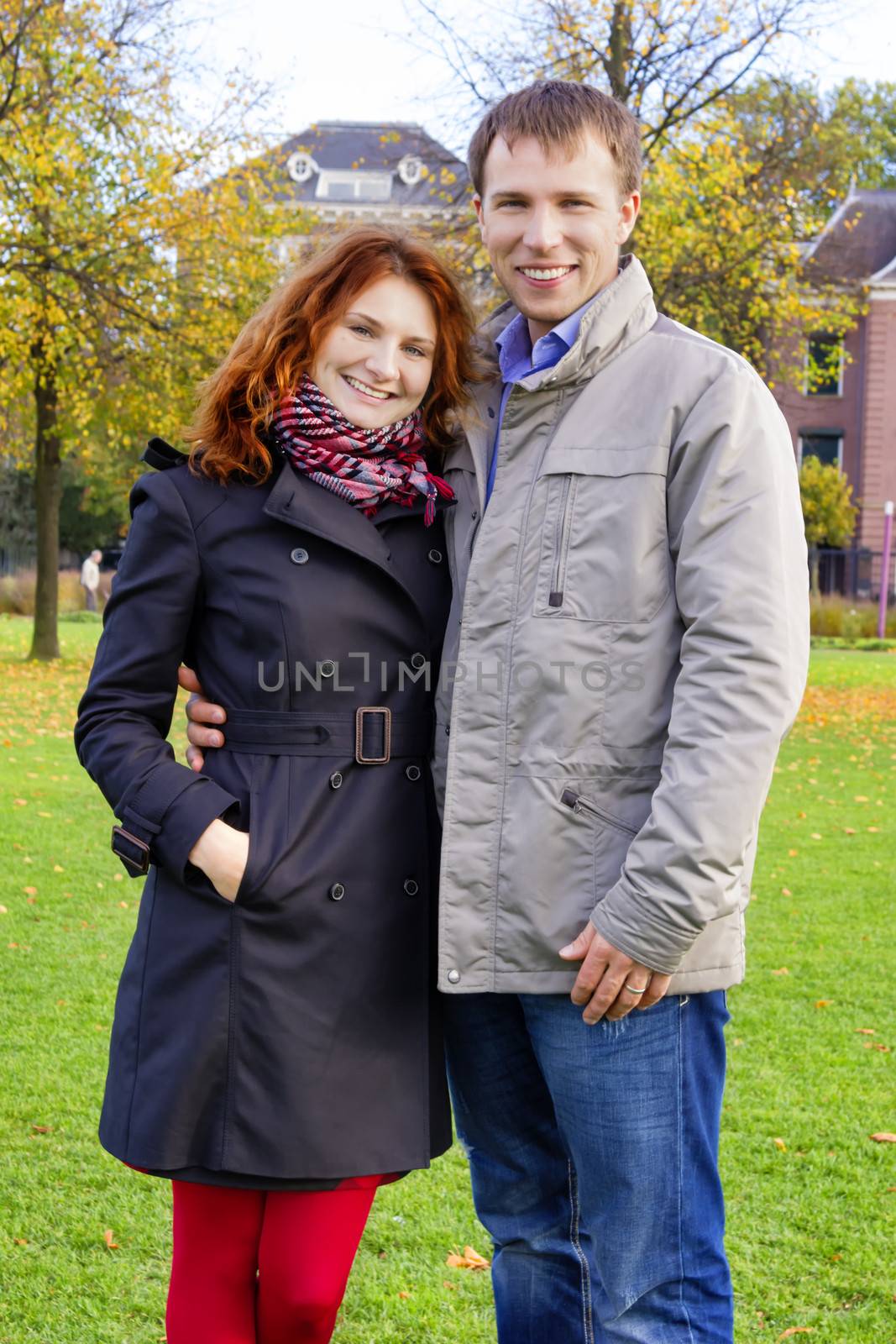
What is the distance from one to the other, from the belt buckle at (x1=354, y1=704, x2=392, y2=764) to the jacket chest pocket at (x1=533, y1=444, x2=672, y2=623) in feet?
1.21

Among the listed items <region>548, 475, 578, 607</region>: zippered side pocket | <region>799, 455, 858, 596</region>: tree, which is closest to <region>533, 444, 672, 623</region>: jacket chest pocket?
<region>548, 475, 578, 607</region>: zippered side pocket

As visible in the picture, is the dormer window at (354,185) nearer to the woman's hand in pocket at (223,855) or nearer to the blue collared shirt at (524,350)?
the blue collared shirt at (524,350)

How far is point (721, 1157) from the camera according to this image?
4.16m

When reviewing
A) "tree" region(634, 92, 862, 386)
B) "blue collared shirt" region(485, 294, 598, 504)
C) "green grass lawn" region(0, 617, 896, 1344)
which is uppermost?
"tree" region(634, 92, 862, 386)

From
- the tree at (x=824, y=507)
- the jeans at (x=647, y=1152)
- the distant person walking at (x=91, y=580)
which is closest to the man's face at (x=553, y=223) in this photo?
the jeans at (x=647, y=1152)

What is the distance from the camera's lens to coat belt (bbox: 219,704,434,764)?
91.3 inches

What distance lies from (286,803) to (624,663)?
0.64m

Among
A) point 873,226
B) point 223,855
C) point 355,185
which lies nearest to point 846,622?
point 873,226

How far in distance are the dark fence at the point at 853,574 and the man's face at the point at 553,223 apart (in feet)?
108

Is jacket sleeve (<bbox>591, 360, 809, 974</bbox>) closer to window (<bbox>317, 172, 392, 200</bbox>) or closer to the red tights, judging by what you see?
the red tights

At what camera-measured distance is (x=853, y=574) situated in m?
34.6

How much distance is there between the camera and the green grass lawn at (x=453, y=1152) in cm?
331

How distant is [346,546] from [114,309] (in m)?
14.9

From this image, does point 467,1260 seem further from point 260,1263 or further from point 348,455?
point 348,455
